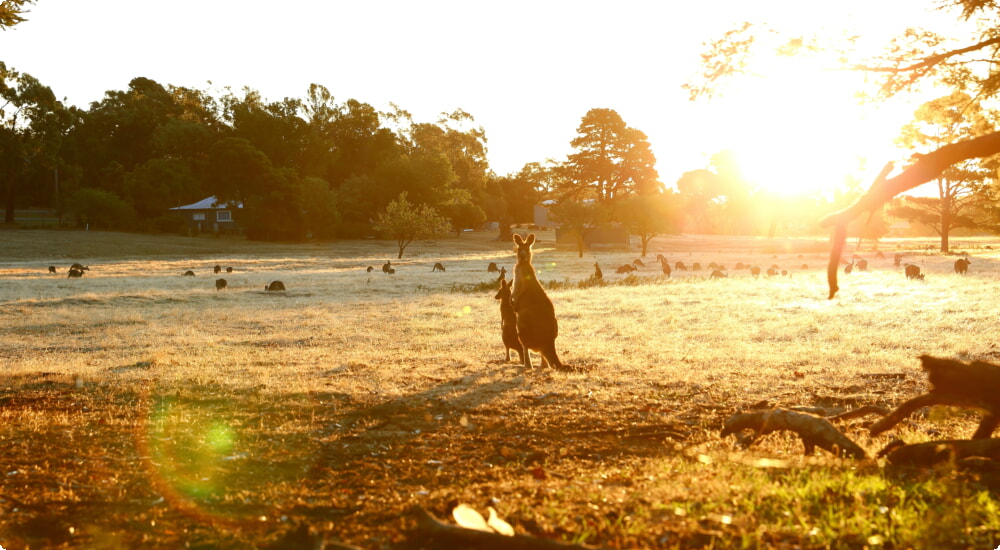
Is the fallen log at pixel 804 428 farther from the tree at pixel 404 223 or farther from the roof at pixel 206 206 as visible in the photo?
the roof at pixel 206 206

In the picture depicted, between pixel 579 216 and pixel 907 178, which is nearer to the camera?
pixel 907 178

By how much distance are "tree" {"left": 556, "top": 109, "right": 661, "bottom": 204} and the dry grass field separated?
69.8m

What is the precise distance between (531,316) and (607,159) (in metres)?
80.0

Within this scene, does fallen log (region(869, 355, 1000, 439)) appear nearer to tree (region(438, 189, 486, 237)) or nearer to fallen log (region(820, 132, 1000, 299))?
fallen log (region(820, 132, 1000, 299))

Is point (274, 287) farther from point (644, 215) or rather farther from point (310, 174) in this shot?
point (310, 174)

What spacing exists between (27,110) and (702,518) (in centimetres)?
8187

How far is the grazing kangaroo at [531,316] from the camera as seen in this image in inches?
444

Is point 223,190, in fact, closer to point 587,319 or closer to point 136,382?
point 587,319

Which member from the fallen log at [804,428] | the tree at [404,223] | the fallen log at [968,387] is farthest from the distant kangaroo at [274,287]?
the tree at [404,223]

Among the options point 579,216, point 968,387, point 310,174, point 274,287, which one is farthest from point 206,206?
point 968,387

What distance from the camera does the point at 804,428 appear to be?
635cm

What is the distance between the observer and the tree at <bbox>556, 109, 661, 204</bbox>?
88.3 meters

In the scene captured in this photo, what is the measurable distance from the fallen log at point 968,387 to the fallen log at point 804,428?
0.73 m

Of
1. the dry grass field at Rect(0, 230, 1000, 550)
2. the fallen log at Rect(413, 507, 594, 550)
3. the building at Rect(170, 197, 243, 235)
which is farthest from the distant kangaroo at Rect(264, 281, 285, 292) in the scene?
the building at Rect(170, 197, 243, 235)
